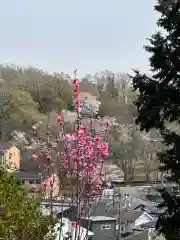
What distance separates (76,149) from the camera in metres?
5.47

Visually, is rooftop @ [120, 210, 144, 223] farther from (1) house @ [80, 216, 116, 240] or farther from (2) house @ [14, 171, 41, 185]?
(2) house @ [14, 171, 41, 185]

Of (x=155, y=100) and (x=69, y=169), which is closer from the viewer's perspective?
(x=69, y=169)

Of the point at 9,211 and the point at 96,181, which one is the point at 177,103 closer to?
the point at 96,181

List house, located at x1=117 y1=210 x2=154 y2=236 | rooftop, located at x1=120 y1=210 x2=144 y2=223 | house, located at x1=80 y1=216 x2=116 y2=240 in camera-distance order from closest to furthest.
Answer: house, located at x1=80 y1=216 x2=116 y2=240, house, located at x1=117 y1=210 x2=154 y2=236, rooftop, located at x1=120 y1=210 x2=144 y2=223

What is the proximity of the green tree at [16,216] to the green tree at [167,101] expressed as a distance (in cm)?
211

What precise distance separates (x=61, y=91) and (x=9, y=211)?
47.9 m

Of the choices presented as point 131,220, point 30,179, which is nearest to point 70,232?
point 30,179

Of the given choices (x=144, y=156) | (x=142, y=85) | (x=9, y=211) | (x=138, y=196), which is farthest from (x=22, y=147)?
(x=9, y=211)

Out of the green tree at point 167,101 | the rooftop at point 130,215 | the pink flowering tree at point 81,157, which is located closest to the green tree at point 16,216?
the pink flowering tree at point 81,157

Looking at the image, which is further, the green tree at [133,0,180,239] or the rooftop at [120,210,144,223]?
the rooftop at [120,210,144,223]

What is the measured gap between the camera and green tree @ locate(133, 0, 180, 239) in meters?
6.45

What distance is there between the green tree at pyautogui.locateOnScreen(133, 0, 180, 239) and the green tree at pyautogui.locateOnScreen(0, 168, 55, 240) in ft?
6.91

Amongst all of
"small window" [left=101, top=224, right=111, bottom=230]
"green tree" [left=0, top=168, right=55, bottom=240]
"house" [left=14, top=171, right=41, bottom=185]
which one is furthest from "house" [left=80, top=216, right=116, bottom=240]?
"green tree" [left=0, top=168, right=55, bottom=240]

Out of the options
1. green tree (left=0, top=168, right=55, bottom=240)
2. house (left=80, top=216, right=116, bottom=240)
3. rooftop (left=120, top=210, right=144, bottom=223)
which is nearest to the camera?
green tree (left=0, top=168, right=55, bottom=240)
